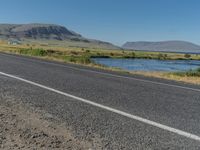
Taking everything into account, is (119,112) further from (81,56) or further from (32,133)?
(81,56)

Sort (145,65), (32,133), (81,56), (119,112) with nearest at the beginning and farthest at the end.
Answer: (32,133), (119,112), (81,56), (145,65)

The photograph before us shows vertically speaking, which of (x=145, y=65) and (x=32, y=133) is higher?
(x=32, y=133)

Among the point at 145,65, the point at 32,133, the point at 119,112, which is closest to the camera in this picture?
the point at 32,133

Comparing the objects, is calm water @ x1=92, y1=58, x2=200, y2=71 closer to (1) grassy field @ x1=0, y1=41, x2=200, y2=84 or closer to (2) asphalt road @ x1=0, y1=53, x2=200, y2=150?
(1) grassy field @ x1=0, y1=41, x2=200, y2=84

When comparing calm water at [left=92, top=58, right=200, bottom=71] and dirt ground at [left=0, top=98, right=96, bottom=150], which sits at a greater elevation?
dirt ground at [left=0, top=98, right=96, bottom=150]

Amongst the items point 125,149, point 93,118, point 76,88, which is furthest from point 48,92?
point 125,149

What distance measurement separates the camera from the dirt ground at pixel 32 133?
4465 mm

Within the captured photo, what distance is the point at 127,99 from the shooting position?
8.21 m

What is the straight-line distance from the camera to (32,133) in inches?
198

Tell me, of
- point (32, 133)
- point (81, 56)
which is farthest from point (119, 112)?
point (81, 56)

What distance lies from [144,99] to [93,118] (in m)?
2.69

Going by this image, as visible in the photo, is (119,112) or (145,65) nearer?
(119,112)

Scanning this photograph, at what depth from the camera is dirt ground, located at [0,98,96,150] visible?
4.46 metres

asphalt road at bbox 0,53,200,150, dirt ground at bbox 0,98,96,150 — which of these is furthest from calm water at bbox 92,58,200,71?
dirt ground at bbox 0,98,96,150
